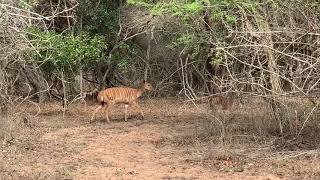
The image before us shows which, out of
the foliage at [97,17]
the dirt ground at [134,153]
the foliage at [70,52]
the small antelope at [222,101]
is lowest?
the dirt ground at [134,153]

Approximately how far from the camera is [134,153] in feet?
36.2

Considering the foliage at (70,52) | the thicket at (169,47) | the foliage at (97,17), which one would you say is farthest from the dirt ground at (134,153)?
the foliage at (97,17)

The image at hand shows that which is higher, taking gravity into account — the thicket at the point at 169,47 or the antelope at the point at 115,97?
the thicket at the point at 169,47

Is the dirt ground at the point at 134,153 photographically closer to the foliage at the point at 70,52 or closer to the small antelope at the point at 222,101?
the small antelope at the point at 222,101

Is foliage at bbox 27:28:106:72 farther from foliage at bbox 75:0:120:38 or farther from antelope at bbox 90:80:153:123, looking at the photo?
antelope at bbox 90:80:153:123

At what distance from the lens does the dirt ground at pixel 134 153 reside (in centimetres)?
888

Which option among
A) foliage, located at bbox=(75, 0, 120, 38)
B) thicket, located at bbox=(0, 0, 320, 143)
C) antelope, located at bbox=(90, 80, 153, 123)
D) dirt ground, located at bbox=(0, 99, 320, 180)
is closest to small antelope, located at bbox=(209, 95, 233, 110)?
thicket, located at bbox=(0, 0, 320, 143)

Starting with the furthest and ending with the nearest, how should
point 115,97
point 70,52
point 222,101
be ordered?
point 70,52, point 115,97, point 222,101

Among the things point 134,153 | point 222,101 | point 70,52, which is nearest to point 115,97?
point 70,52

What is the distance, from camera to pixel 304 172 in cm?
863

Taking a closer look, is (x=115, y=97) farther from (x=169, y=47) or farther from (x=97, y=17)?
(x=97, y=17)

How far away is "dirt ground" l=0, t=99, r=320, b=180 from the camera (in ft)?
29.1

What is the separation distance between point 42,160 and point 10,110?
402 cm

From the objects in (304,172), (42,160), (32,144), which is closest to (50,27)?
(32,144)
